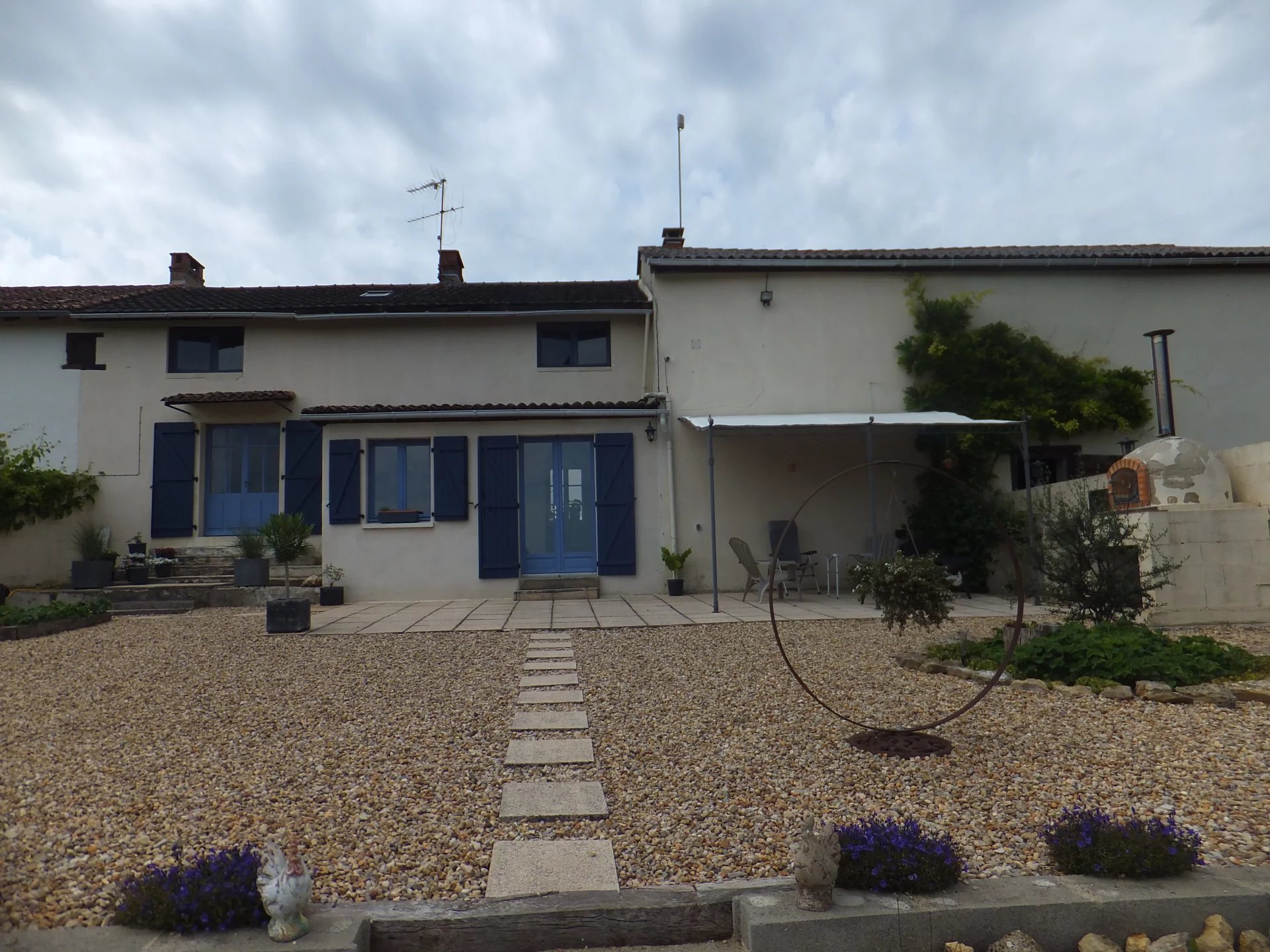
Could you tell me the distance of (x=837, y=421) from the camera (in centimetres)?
864

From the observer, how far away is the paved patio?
7293 mm

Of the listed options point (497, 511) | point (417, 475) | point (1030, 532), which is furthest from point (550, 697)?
point (417, 475)

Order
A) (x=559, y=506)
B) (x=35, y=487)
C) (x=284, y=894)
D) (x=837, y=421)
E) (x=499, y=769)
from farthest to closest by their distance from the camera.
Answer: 1. (x=35, y=487)
2. (x=559, y=506)
3. (x=837, y=421)
4. (x=499, y=769)
5. (x=284, y=894)

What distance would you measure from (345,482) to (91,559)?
11.4ft

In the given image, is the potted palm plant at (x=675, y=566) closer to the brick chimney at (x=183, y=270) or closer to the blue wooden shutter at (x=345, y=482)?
the blue wooden shutter at (x=345, y=482)

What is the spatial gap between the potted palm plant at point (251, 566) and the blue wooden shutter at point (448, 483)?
2113mm

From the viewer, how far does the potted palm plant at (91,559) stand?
32.1ft

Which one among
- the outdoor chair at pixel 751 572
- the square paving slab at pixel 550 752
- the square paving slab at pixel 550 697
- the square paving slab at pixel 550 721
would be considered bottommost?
the square paving slab at pixel 550 752

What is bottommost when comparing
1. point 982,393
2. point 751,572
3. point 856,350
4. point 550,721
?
point 550,721

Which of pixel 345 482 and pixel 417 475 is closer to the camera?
pixel 345 482

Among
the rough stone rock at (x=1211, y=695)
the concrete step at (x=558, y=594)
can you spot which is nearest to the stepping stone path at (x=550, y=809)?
the rough stone rock at (x=1211, y=695)

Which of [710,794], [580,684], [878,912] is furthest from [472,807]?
[580,684]

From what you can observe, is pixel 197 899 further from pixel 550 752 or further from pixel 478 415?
pixel 478 415

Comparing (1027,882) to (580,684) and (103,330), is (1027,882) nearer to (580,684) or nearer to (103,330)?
(580,684)
